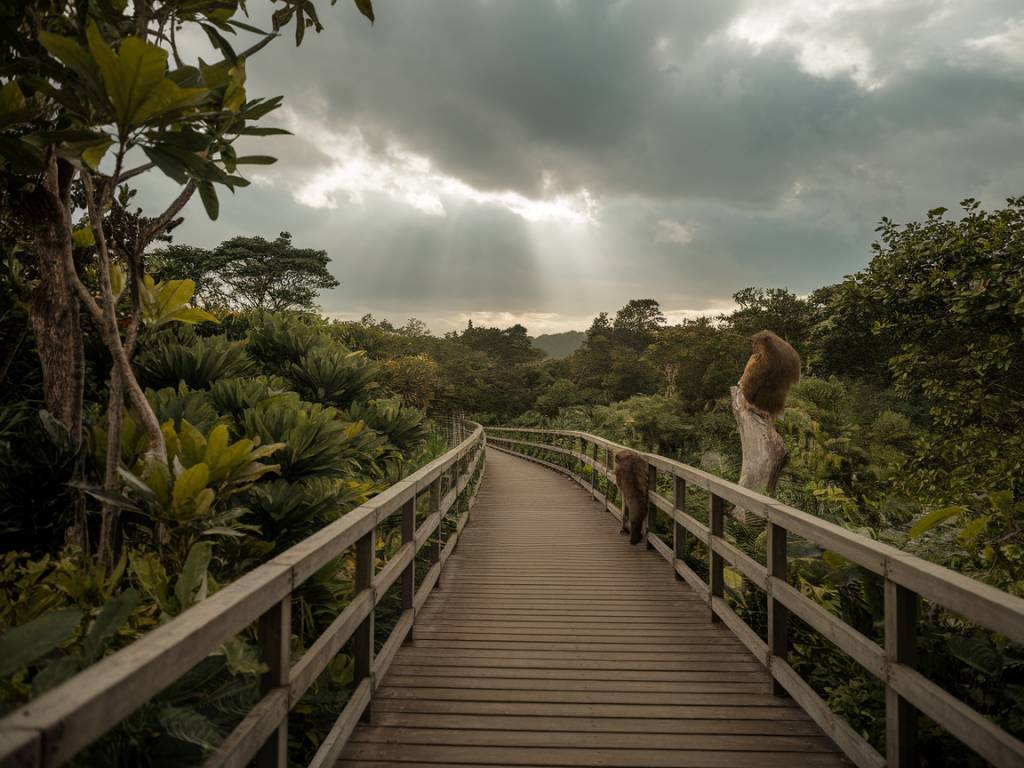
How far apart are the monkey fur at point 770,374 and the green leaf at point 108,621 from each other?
25.1 feet

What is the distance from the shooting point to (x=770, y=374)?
780 cm

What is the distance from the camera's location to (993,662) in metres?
2.16

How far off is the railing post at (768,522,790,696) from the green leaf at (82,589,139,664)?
2770 millimetres

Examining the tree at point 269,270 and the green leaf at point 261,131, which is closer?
the green leaf at point 261,131

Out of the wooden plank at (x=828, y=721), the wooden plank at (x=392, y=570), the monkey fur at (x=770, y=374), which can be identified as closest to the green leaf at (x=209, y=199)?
the wooden plank at (x=392, y=570)

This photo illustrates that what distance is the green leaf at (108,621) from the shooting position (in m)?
1.25

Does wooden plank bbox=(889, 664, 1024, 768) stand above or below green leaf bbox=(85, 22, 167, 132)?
below

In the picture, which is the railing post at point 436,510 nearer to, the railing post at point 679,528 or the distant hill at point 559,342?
the railing post at point 679,528

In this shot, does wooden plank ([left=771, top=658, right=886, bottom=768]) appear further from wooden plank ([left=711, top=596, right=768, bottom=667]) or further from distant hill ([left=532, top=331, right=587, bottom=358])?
distant hill ([left=532, top=331, right=587, bottom=358])

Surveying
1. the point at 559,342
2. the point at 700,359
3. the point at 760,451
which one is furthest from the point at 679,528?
the point at 559,342

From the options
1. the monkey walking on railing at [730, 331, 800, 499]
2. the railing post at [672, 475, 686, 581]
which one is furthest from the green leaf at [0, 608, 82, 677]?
the monkey walking on railing at [730, 331, 800, 499]

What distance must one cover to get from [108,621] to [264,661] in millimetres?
565

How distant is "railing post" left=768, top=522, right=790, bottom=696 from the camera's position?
2.96 meters

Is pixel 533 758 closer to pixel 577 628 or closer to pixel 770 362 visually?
pixel 577 628
